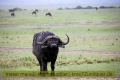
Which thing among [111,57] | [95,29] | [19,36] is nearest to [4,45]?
[19,36]

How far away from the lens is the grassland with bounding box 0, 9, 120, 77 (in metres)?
10.2

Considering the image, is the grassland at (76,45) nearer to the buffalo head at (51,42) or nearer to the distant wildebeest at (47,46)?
the distant wildebeest at (47,46)

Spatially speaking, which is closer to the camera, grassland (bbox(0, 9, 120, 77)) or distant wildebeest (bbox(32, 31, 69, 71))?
distant wildebeest (bbox(32, 31, 69, 71))

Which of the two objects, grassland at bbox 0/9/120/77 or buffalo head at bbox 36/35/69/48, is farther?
grassland at bbox 0/9/120/77

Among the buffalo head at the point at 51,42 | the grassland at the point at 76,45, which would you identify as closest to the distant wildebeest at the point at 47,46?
the buffalo head at the point at 51,42

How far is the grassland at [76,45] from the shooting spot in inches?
403

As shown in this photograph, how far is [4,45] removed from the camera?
14.1 metres

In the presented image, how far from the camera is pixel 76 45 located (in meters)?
15.2

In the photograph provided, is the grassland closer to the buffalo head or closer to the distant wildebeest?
the distant wildebeest

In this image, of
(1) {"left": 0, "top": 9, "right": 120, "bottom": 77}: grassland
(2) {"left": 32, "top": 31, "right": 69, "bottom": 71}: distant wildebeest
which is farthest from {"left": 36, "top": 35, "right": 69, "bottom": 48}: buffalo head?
(1) {"left": 0, "top": 9, "right": 120, "bottom": 77}: grassland

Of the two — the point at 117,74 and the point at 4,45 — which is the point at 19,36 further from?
the point at 117,74

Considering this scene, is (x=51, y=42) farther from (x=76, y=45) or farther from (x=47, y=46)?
(x=76, y=45)

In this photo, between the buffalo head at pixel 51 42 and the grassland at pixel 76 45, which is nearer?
the buffalo head at pixel 51 42

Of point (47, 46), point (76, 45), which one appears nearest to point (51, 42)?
point (47, 46)
